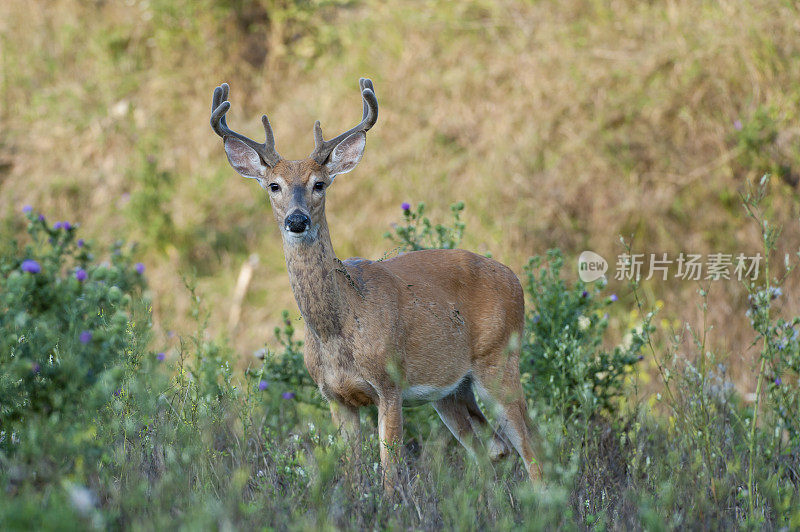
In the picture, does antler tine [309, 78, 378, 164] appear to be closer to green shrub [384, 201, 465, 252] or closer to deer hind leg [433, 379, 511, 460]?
green shrub [384, 201, 465, 252]

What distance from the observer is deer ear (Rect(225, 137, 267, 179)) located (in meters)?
4.47

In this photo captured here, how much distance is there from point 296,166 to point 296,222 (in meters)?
0.42

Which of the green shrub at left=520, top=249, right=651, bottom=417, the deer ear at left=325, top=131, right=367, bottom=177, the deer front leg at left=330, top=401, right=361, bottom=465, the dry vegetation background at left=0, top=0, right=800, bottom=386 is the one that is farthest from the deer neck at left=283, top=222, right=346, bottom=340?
the dry vegetation background at left=0, top=0, right=800, bottom=386

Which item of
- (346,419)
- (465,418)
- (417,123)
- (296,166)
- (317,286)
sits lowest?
(465,418)

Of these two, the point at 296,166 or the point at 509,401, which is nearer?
the point at 296,166

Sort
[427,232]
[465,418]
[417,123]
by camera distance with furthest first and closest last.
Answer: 1. [417,123]
2. [427,232]
3. [465,418]

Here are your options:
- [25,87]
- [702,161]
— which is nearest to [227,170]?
[25,87]

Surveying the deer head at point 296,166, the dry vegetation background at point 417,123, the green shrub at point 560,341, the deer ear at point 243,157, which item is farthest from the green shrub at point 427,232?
the dry vegetation background at point 417,123

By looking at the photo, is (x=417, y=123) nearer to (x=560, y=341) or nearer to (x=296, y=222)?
(x=560, y=341)

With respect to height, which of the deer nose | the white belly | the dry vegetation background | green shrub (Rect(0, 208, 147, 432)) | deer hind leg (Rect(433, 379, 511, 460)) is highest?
the dry vegetation background

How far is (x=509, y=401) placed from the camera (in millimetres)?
4469

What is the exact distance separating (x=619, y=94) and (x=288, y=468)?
255 inches

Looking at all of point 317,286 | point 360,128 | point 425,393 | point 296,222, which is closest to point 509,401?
point 425,393

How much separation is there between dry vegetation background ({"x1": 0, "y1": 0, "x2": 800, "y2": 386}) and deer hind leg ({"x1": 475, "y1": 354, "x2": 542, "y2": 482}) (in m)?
3.03
